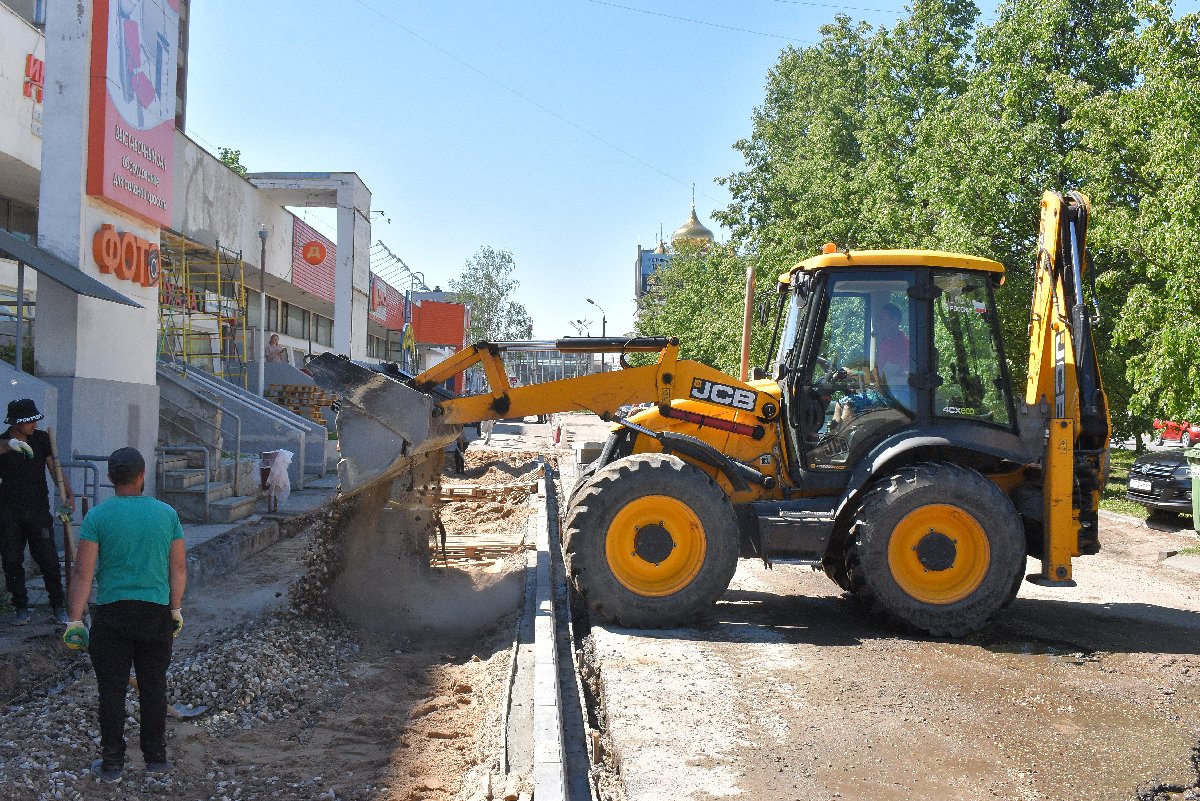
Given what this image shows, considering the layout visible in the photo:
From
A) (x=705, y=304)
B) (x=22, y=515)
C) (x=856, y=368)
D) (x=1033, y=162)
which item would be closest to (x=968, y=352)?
(x=856, y=368)

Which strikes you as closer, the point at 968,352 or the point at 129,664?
the point at 129,664

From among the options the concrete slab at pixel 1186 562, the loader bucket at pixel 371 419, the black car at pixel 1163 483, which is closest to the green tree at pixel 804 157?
the black car at pixel 1163 483

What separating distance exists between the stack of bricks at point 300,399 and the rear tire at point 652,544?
61.0ft

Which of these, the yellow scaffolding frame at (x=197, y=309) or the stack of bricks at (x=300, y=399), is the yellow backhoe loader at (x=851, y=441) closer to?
the yellow scaffolding frame at (x=197, y=309)

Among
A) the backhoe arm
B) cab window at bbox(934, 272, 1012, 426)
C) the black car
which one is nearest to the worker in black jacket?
cab window at bbox(934, 272, 1012, 426)

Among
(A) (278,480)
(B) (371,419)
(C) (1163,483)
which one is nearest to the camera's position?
(B) (371,419)

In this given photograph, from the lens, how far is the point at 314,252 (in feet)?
107

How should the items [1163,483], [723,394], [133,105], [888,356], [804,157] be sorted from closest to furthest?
[888,356] < [723,394] < [133,105] < [1163,483] < [804,157]

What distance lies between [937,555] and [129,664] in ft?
18.3

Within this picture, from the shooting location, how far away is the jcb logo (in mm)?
8531

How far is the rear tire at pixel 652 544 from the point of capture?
7.87 m

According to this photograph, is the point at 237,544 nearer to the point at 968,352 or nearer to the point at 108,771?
the point at 108,771

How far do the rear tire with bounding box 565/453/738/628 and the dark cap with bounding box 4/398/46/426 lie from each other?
4.25 meters

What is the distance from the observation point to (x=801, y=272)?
8.66 m
